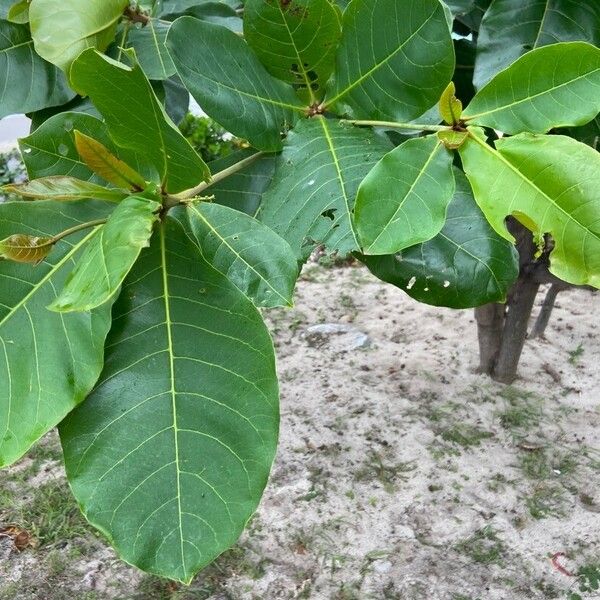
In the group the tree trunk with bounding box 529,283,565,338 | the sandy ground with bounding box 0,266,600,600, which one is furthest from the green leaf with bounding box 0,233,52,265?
the tree trunk with bounding box 529,283,565,338

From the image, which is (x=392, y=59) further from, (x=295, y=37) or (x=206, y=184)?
(x=206, y=184)

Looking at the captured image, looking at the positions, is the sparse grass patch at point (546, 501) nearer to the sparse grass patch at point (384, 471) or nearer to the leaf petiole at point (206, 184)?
the sparse grass patch at point (384, 471)

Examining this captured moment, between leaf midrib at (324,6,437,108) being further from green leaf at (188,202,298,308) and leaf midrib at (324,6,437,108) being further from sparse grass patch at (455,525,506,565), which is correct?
sparse grass patch at (455,525,506,565)

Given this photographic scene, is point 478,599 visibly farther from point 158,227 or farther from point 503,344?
point 158,227

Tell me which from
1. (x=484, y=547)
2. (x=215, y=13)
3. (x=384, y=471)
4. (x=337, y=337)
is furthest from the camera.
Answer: (x=337, y=337)

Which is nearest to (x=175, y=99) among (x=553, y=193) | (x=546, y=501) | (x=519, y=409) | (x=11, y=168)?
(x=553, y=193)

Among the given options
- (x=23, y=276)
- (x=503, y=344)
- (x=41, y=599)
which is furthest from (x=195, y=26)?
(x=503, y=344)
